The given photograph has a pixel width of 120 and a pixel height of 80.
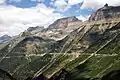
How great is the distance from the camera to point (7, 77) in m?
193

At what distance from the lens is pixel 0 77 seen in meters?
195

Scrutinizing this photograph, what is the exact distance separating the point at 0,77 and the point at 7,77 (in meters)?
5.80
